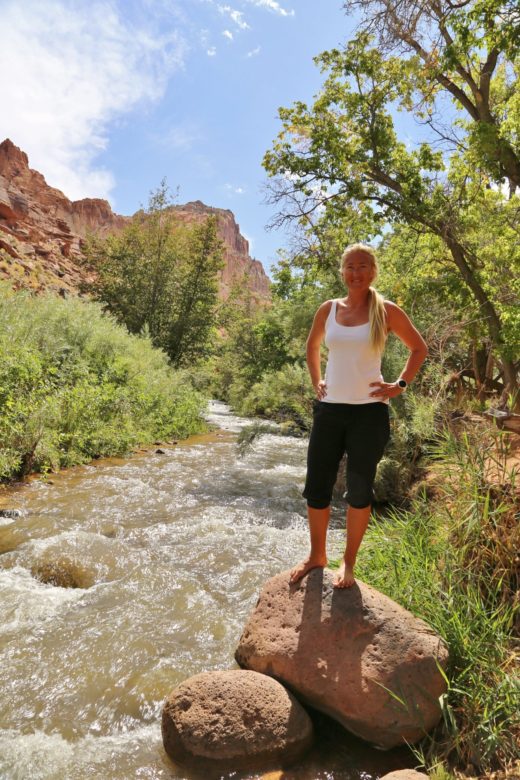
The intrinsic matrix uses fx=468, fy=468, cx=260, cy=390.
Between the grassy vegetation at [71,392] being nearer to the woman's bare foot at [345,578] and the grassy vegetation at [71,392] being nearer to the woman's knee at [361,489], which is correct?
the woman's bare foot at [345,578]

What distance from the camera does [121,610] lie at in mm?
3744

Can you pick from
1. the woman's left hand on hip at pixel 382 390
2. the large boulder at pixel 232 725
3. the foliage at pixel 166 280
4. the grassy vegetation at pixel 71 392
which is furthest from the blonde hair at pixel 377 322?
the foliage at pixel 166 280

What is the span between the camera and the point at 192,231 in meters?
24.4

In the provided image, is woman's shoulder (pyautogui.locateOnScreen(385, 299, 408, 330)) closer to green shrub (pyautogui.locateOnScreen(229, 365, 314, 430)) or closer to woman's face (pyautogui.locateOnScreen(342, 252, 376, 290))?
woman's face (pyautogui.locateOnScreen(342, 252, 376, 290))

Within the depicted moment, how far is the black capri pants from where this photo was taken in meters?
2.89

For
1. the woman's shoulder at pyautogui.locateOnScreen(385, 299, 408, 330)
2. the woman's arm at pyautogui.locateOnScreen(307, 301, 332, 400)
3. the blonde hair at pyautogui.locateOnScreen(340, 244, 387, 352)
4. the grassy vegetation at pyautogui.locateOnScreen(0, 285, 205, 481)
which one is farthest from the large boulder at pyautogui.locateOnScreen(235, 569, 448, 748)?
the grassy vegetation at pyautogui.locateOnScreen(0, 285, 205, 481)

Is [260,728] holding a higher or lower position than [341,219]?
lower

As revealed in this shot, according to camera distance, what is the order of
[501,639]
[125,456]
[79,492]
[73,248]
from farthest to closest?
[73,248], [125,456], [79,492], [501,639]

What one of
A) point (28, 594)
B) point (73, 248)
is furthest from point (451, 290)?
point (73, 248)

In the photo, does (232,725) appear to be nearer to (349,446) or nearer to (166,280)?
(349,446)

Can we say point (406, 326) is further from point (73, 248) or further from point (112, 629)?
point (73, 248)

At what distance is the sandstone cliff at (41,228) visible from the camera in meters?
27.7

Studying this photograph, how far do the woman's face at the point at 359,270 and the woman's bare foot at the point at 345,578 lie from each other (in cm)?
182

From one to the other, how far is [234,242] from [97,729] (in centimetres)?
15061
